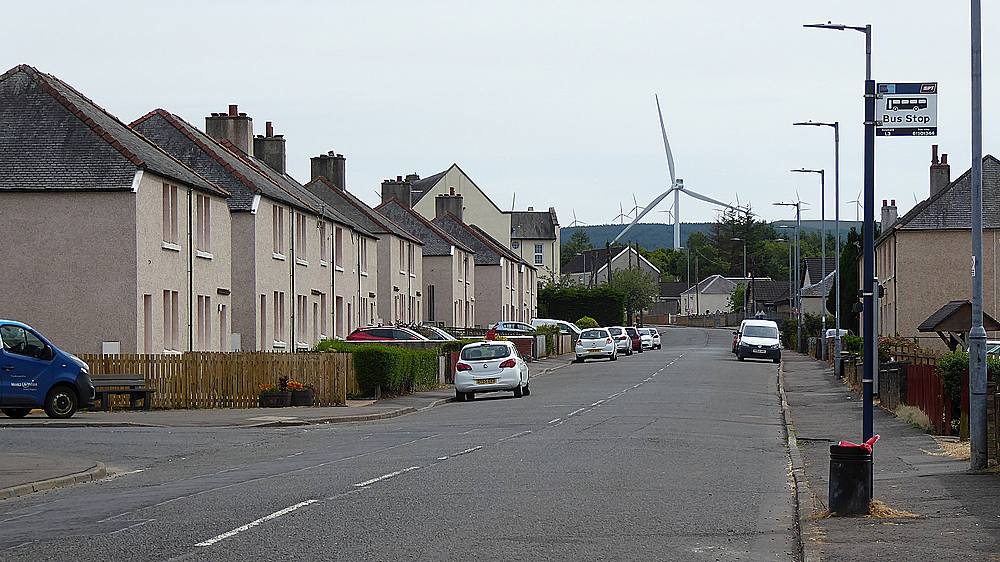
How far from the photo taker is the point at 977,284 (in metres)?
15.4

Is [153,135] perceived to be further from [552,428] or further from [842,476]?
[842,476]

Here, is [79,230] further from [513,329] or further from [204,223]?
[513,329]

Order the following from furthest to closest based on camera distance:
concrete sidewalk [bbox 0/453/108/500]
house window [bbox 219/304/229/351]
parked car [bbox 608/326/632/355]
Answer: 1. parked car [bbox 608/326/632/355]
2. house window [bbox 219/304/229/351]
3. concrete sidewalk [bbox 0/453/108/500]

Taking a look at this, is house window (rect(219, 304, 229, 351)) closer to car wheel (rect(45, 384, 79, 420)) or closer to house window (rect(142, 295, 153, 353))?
house window (rect(142, 295, 153, 353))

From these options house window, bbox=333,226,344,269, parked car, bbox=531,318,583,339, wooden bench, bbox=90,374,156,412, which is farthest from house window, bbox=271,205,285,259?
parked car, bbox=531,318,583,339

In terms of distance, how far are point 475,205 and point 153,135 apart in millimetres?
58681

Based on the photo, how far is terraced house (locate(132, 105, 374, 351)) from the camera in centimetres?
4134

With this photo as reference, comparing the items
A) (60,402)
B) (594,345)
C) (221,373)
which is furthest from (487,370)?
(594,345)

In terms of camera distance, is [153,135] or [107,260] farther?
[153,135]

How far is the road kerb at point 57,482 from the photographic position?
14398 mm

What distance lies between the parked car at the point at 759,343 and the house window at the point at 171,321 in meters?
32.7

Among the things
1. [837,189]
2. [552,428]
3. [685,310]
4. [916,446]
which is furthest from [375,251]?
[685,310]

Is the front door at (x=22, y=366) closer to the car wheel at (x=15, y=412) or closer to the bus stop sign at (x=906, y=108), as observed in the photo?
the car wheel at (x=15, y=412)

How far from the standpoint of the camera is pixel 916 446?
65.8 ft
